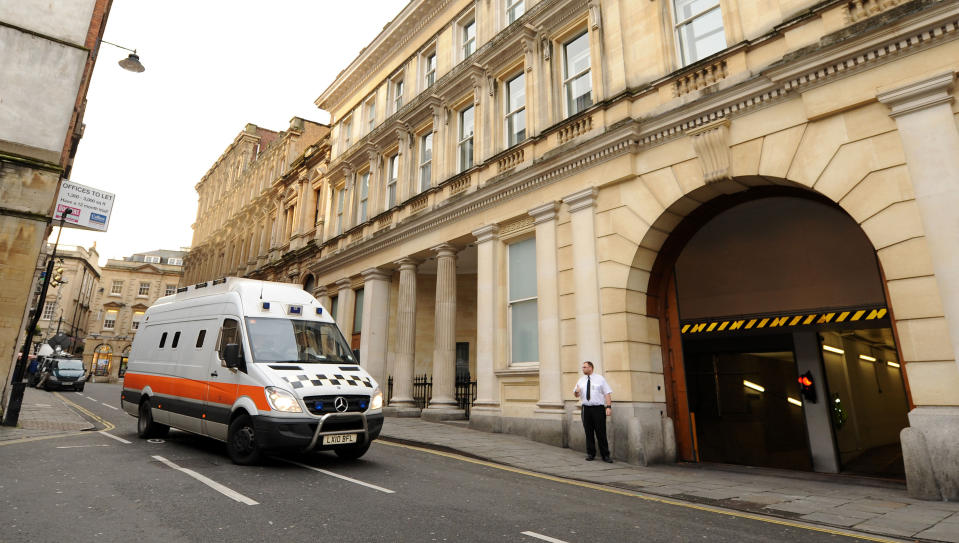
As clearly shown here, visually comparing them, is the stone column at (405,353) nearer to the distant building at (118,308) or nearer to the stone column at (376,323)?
the stone column at (376,323)

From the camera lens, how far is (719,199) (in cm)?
998

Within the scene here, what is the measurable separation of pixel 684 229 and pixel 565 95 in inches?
190

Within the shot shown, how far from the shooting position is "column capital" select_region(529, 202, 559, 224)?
1177 cm

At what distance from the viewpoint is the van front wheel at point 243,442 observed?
22.9ft

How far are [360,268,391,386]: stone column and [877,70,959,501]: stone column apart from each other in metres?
14.6

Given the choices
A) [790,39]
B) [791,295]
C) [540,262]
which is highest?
[790,39]

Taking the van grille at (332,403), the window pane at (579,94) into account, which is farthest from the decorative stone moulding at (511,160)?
the van grille at (332,403)

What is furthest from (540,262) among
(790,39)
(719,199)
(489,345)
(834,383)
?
(834,383)

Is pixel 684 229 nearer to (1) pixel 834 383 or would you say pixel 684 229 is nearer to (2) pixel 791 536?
(1) pixel 834 383

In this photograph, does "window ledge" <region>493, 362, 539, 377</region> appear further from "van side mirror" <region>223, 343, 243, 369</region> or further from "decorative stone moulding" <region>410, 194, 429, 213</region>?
"decorative stone moulding" <region>410, 194, 429, 213</region>

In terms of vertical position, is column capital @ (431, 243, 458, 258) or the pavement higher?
column capital @ (431, 243, 458, 258)

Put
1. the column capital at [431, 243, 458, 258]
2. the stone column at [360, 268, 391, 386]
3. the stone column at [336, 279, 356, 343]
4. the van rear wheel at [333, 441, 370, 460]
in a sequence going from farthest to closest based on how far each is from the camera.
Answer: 1. the stone column at [336, 279, 356, 343]
2. the stone column at [360, 268, 391, 386]
3. the column capital at [431, 243, 458, 258]
4. the van rear wheel at [333, 441, 370, 460]

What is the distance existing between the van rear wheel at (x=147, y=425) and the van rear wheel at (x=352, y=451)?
14.7 ft

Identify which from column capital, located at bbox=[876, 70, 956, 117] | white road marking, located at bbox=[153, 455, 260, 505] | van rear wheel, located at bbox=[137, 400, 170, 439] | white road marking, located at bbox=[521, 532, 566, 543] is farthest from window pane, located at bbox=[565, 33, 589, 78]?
van rear wheel, located at bbox=[137, 400, 170, 439]
